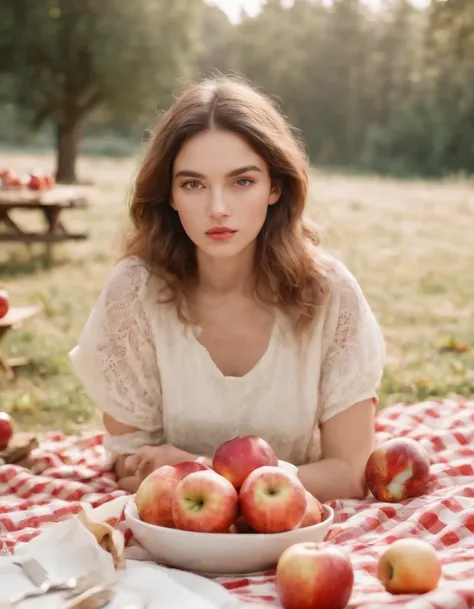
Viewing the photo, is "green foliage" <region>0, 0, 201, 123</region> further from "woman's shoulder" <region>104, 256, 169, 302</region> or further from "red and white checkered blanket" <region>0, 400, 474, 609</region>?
"woman's shoulder" <region>104, 256, 169, 302</region>

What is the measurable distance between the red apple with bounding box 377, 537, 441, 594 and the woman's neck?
1462mm

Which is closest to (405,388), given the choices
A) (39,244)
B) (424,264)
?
(424,264)

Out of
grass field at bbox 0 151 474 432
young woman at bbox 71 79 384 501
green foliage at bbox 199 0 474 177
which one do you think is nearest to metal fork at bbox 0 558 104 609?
young woman at bbox 71 79 384 501

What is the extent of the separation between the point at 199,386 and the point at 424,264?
8.36 meters

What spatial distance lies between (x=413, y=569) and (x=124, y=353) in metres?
1.61

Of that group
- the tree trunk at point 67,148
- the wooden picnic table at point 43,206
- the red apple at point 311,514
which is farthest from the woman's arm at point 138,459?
the tree trunk at point 67,148

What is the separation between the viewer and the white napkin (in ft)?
7.97

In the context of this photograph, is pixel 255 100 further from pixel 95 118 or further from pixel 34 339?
pixel 95 118

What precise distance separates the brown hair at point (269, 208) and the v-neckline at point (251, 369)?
73mm

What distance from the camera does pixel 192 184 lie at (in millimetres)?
3367

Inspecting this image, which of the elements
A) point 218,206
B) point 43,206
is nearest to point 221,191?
point 218,206

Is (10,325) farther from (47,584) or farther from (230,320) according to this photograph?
(47,584)

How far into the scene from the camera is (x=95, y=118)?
1960 inches

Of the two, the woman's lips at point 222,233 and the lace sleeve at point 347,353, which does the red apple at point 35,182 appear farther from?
the woman's lips at point 222,233
